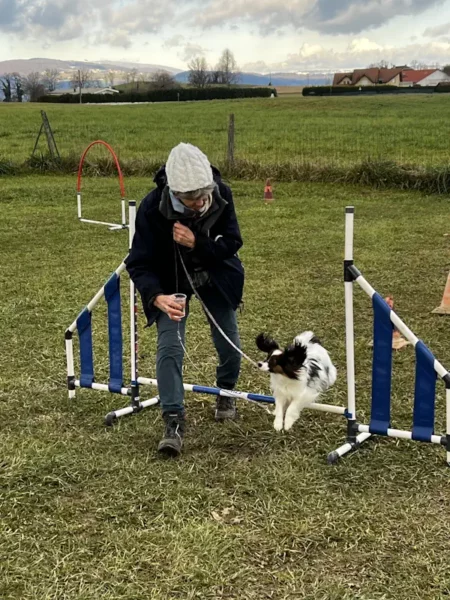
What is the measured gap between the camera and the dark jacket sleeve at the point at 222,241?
3.66 meters

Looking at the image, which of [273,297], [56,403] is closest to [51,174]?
[273,297]

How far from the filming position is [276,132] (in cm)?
2425

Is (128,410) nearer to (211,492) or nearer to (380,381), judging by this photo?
(211,492)

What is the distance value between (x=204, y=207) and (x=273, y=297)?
131 inches

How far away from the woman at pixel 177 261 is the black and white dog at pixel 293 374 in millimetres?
416

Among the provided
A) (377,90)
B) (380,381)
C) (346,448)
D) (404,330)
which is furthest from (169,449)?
(377,90)

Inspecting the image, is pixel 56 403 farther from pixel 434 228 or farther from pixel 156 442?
pixel 434 228

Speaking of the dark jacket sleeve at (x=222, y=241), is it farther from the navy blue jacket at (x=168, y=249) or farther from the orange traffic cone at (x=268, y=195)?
the orange traffic cone at (x=268, y=195)

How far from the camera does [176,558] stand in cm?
289

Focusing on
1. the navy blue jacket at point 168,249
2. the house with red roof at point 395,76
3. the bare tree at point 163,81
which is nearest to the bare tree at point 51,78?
the bare tree at point 163,81

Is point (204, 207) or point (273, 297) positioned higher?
point (204, 207)

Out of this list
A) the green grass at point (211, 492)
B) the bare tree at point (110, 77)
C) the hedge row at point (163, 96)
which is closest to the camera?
the green grass at point (211, 492)

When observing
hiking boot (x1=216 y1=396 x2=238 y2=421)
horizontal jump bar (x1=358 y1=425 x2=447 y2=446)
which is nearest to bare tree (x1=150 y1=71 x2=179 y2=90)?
hiking boot (x1=216 y1=396 x2=238 y2=421)

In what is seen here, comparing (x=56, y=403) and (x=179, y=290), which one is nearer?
(x=179, y=290)
